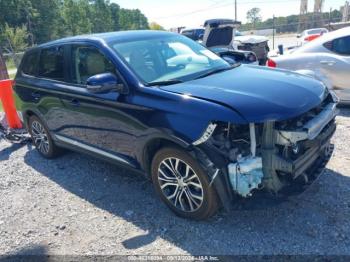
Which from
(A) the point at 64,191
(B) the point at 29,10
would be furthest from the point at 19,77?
(B) the point at 29,10

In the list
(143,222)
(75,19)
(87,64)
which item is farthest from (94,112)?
(75,19)

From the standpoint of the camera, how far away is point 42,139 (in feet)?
17.8

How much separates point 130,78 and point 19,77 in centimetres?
280

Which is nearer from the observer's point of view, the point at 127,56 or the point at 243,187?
the point at 243,187

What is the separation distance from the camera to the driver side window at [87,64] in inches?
149

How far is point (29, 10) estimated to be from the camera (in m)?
47.6

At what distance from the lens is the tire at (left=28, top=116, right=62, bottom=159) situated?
523cm

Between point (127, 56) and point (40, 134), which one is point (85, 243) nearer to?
point (127, 56)

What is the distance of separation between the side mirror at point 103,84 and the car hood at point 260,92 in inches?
19.8

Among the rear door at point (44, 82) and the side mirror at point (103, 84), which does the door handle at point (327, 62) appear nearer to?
the side mirror at point (103, 84)

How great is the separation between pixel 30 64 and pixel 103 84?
2.46m

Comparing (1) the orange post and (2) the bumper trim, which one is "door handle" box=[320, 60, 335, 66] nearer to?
(2) the bumper trim

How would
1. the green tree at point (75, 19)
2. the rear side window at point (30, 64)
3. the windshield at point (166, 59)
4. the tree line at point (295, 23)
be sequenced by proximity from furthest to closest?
the green tree at point (75, 19), the tree line at point (295, 23), the rear side window at point (30, 64), the windshield at point (166, 59)

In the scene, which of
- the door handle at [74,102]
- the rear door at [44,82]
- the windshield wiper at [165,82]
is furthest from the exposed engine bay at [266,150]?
the rear door at [44,82]
